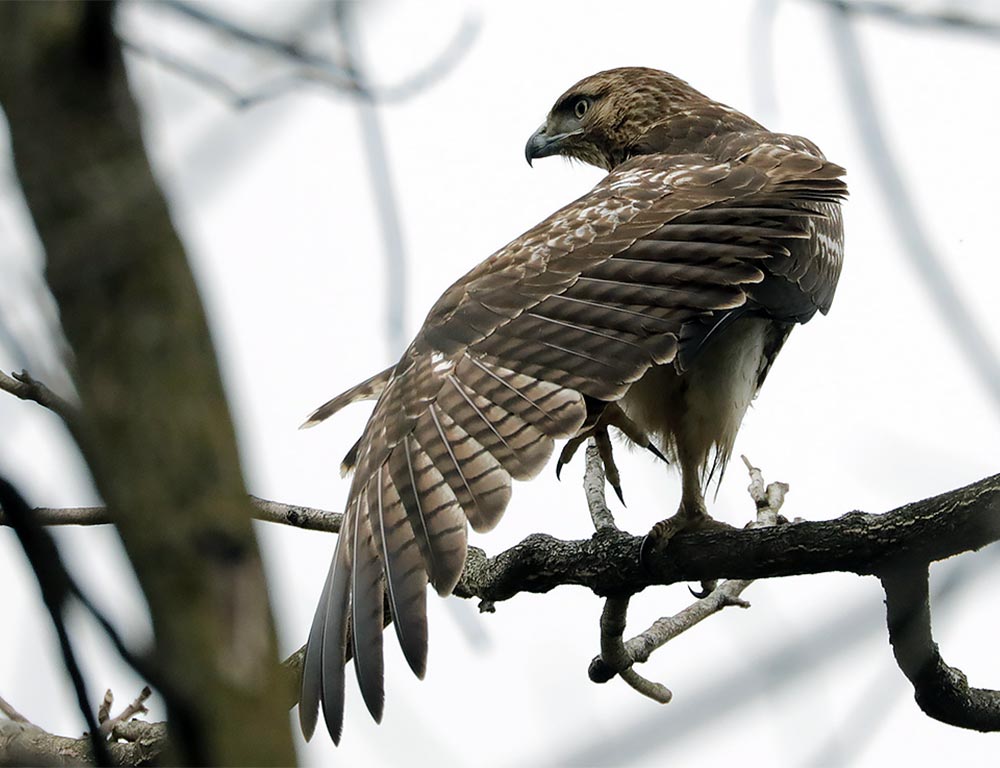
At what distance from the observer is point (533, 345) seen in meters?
3.71

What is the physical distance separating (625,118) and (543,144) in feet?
1.64

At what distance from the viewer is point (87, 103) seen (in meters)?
1.41

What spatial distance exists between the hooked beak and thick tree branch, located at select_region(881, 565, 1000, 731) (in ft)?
11.5

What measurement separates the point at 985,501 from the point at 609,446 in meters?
1.68

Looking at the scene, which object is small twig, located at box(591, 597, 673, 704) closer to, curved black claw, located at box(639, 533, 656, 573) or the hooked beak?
curved black claw, located at box(639, 533, 656, 573)

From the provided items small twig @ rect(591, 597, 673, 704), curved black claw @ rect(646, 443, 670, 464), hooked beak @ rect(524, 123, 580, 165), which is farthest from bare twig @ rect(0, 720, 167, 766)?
hooked beak @ rect(524, 123, 580, 165)

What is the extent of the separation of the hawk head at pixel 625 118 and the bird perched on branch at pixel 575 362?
1.05 metres

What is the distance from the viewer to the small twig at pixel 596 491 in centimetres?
431

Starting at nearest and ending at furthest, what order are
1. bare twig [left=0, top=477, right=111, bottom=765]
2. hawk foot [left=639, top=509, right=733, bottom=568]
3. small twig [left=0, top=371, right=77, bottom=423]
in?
bare twig [left=0, top=477, right=111, bottom=765] < small twig [left=0, top=371, right=77, bottom=423] < hawk foot [left=639, top=509, right=733, bottom=568]

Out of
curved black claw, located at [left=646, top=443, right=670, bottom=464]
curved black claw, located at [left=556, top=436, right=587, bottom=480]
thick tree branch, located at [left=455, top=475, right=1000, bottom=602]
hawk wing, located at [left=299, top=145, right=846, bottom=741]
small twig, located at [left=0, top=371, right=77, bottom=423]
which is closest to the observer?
thick tree branch, located at [left=455, top=475, right=1000, bottom=602]

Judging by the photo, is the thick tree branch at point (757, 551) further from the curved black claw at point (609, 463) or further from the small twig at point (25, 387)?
the small twig at point (25, 387)

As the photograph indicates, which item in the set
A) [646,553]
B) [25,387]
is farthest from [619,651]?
[25,387]

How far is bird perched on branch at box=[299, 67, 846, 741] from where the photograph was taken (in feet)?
10.8

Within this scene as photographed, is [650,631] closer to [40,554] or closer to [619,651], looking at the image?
[619,651]
